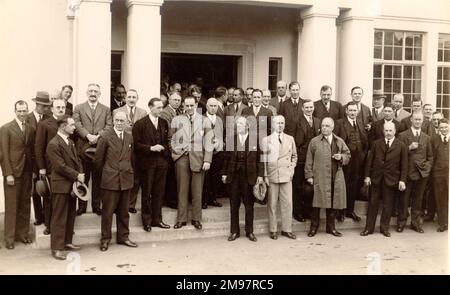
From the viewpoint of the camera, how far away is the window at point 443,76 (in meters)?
12.6

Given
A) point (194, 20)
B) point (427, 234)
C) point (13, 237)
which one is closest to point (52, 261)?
point (13, 237)

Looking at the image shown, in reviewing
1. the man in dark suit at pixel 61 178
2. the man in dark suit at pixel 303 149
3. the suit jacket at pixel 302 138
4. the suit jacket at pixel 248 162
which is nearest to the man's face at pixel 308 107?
the man in dark suit at pixel 303 149

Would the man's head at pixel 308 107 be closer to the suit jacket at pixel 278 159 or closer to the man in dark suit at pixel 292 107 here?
the man in dark suit at pixel 292 107

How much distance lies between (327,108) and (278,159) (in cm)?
158

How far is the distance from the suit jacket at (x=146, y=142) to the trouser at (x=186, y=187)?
1.01 ft

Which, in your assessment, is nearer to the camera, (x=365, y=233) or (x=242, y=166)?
(x=242, y=166)

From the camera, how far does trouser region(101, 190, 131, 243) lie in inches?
303

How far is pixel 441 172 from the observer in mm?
9094

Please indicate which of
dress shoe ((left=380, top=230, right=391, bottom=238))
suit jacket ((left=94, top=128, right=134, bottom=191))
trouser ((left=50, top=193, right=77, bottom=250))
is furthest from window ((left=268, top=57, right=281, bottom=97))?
trouser ((left=50, top=193, right=77, bottom=250))

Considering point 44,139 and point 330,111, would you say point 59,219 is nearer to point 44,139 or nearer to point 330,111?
point 44,139

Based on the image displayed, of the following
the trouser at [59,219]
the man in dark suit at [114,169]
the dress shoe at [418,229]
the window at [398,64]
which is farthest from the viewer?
the window at [398,64]

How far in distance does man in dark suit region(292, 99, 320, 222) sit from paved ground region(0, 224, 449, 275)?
669mm

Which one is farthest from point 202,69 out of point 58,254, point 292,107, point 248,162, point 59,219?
point 58,254

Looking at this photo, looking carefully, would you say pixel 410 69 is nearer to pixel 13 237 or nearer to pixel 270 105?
pixel 270 105
